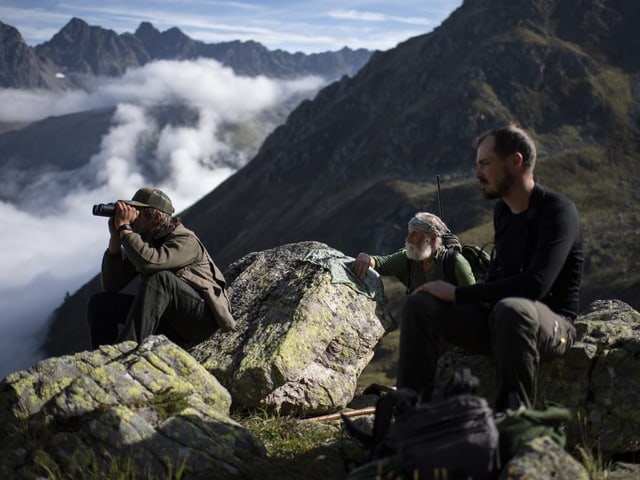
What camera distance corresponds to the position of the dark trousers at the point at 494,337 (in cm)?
620

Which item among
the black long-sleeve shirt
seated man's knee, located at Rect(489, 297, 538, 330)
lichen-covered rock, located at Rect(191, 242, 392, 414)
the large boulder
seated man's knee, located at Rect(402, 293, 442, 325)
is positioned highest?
the black long-sleeve shirt

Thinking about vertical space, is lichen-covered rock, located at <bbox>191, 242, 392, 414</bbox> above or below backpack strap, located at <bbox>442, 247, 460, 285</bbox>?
below

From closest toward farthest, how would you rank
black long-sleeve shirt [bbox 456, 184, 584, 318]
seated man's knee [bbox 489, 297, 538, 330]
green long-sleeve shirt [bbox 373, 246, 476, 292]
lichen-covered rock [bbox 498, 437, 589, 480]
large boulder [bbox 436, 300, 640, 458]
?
lichen-covered rock [bbox 498, 437, 589, 480] → seated man's knee [bbox 489, 297, 538, 330] → black long-sleeve shirt [bbox 456, 184, 584, 318] → large boulder [bbox 436, 300, 640, 458] → green long-sleeve shirt [bbox 373, 246, 476, 292]

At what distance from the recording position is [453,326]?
21.9ft

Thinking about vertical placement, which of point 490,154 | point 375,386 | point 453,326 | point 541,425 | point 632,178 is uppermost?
point 490,154

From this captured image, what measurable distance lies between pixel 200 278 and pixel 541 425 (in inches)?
211

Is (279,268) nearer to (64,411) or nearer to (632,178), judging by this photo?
(64,411)

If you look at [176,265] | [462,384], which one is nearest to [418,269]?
[176,265]

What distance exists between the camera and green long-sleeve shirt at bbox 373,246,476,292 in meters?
9.20

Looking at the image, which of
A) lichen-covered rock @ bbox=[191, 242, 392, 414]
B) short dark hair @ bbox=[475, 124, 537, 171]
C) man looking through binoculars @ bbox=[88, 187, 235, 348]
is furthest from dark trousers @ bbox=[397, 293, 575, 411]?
man looking through binoculars @ bbox=[88, 187, 235, 348]

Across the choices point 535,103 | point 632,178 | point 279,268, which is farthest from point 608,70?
point 279,268

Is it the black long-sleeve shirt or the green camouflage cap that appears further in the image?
the green camouflage cap

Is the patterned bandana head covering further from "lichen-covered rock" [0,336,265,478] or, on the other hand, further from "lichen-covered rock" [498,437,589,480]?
"lichen-covered rock" [498,437,589,480]

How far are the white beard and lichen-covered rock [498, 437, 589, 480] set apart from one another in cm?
453
